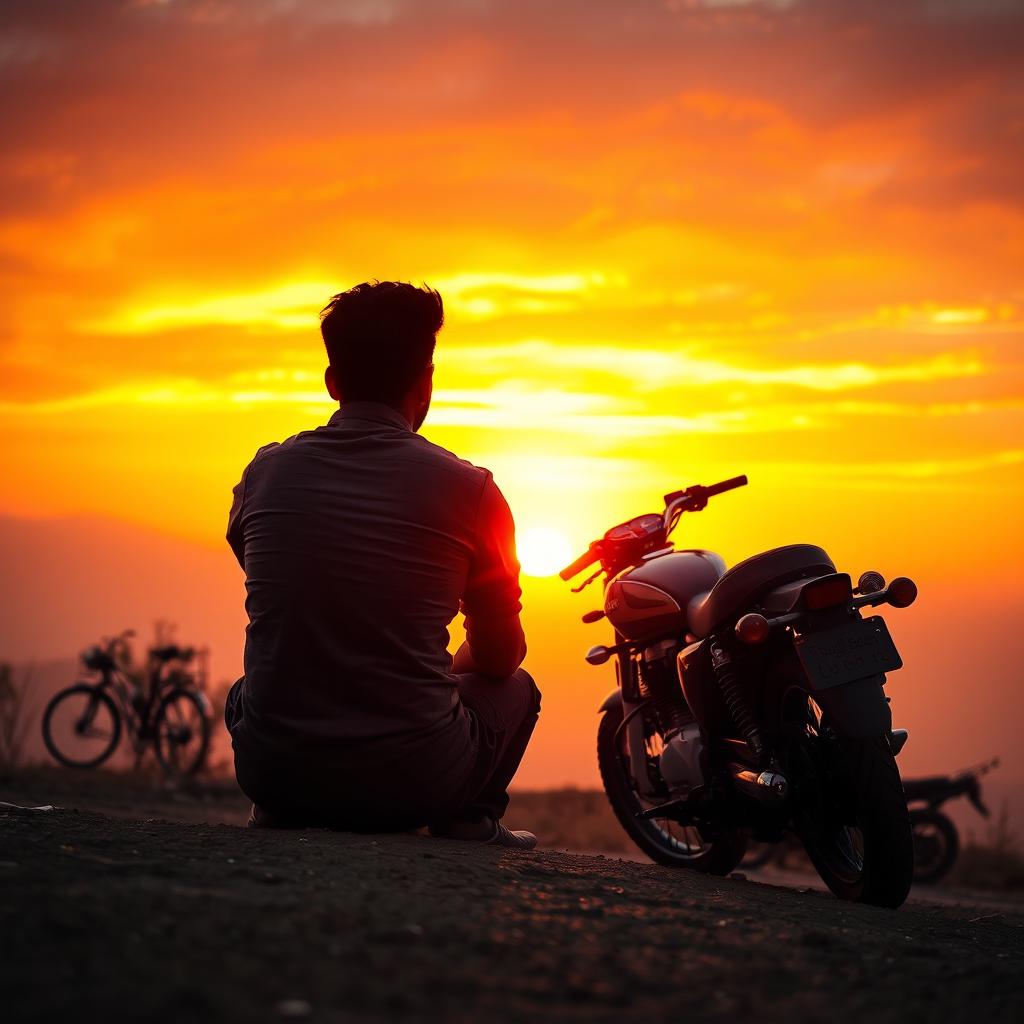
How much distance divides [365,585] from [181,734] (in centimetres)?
1186

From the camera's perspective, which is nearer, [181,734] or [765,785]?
[765,785]

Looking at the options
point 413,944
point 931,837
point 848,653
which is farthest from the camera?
point 931,837

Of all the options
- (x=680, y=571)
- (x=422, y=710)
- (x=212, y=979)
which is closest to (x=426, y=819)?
(x=422, y=710)

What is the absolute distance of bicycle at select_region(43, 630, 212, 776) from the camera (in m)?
15.2

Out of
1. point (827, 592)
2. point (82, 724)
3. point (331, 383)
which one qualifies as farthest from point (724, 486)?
point (82, 724)


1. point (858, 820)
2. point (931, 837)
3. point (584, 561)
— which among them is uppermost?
point (584, 561)

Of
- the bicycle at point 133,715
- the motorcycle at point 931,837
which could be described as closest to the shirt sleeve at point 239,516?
the motorcycle at point 931,837

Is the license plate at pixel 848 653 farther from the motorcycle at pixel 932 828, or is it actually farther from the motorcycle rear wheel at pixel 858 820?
the motorcycle at pixel 932 828

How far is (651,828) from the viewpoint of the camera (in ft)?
19.3

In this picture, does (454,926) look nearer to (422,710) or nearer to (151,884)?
(151,884)

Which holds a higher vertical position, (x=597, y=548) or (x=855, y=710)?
(x=597, y=548)

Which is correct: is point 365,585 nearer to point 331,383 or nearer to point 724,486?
point 331,383

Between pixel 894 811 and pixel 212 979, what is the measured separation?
2684mm

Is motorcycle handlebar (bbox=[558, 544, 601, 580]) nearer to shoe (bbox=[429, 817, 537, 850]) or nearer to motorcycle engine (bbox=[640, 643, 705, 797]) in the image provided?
motorcycle engine (bbox=[640, 643, 705, 797])
